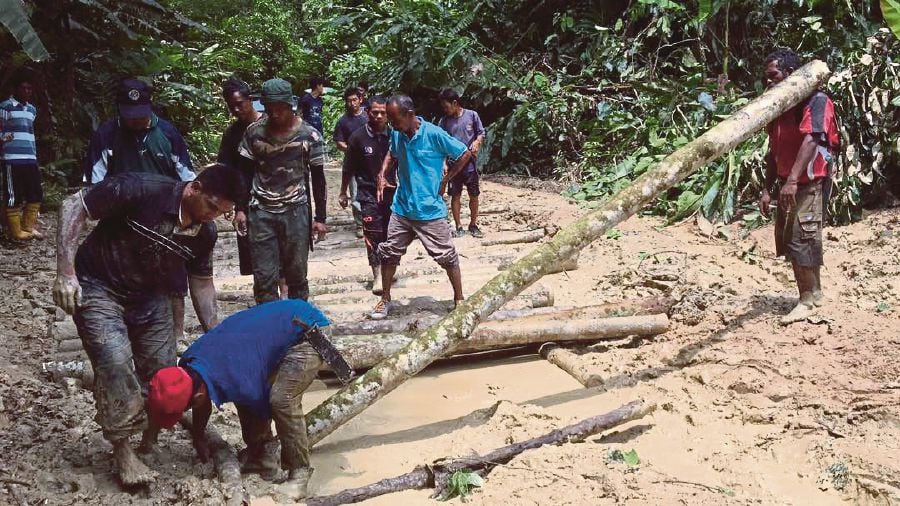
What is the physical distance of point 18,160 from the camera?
777cm

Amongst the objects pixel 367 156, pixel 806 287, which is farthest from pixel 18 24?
pixel 806 287

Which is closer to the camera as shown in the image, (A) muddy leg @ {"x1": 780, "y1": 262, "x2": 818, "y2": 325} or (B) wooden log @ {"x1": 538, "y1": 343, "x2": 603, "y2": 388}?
(B) wooden log @ {"x1": 538, "y1": 343, "x2": 603, "y2": 388}

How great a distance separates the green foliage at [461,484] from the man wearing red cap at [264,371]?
683 millimetres

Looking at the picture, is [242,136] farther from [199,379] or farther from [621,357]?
[621,357]

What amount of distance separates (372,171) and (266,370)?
3.69 m

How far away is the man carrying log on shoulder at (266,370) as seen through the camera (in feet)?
11.1

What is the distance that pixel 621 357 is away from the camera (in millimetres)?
5258

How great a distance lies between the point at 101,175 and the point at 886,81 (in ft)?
24.1

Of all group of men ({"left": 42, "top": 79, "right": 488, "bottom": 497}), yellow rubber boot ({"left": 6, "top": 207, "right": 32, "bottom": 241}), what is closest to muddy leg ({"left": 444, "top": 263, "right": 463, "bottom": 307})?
group of men ({"left": 42, "top": 79, "right": 488, "bottom": 497})

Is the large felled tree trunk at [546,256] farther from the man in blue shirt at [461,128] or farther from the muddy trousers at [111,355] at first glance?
the man in blue shirt at [461,128]

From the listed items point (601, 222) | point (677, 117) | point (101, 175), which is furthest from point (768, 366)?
point (677, 117)

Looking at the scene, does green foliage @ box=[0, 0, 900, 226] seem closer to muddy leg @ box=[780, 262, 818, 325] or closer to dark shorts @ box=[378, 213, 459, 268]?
muddy leg @ box=[780, 262, 818, 325]

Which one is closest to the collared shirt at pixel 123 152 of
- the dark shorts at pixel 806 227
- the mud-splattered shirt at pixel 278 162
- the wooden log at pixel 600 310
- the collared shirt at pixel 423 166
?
the mud-splattered shirt at pixel 278 162

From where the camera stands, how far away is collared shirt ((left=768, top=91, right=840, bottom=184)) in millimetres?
5055
